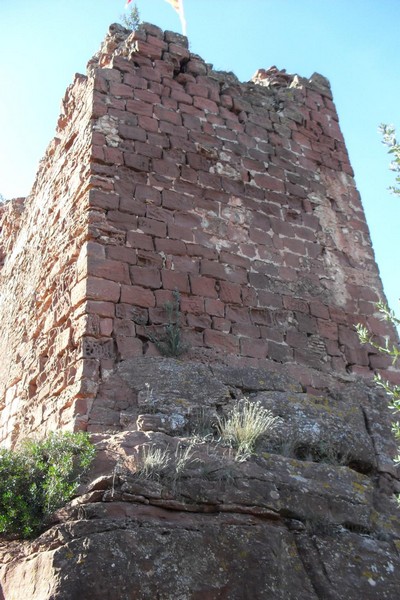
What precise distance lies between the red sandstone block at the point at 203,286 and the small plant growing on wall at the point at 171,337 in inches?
10.9

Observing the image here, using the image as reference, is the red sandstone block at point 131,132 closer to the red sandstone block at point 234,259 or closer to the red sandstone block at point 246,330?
the red sandstone block at point 234,259

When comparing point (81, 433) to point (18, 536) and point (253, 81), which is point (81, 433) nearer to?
point (18, 536)

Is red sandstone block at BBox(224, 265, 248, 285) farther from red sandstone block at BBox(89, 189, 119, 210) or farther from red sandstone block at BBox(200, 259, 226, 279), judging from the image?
red sandstone block at BBox(89, 189, 119, 210)

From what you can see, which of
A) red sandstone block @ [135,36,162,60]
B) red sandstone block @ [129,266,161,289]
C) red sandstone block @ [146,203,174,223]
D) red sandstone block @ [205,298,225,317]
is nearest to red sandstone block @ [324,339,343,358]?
red sandstone block @ [205,298,225,317]

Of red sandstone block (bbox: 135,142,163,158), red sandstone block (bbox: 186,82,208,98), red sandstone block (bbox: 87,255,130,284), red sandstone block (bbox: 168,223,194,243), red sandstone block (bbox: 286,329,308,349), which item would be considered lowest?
red sandstone block (bbox: 286,329,308,349)

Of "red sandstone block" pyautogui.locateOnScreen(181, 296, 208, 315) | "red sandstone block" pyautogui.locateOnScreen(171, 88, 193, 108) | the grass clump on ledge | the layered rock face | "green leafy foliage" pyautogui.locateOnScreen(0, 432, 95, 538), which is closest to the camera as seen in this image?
the layered rock face

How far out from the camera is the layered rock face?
12.0 feet

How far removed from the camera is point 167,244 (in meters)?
5.93

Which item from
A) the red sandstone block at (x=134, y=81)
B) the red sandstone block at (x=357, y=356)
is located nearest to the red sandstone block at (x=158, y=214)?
the red sandstone block at (x=134, y=81)

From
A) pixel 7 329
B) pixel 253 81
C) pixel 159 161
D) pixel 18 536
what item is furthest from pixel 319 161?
pixel 18 536

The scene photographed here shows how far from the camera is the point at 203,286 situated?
19.4 ft

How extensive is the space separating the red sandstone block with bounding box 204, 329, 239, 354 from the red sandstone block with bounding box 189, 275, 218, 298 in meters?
0.35

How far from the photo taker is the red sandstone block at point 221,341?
5.67 metres

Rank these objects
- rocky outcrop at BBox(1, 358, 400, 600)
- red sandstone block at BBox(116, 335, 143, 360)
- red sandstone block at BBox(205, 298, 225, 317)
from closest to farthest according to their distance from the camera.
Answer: rocky outcrop at BBox(1, 358, 400, 600)
red sandstone block at BBox(116, 335, 143, 360)
red sandstone block at BBox(205, 298, 225, 317)
